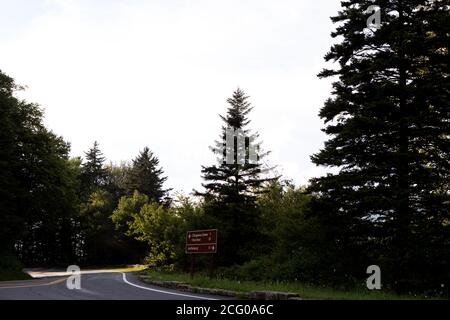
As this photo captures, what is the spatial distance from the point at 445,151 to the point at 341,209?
13.7ft

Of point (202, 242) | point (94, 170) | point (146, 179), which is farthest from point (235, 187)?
point (94, 170)

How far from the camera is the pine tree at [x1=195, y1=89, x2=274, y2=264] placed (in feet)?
94.8

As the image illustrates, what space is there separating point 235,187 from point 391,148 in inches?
506

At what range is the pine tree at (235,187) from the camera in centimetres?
2889

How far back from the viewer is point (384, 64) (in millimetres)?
16625

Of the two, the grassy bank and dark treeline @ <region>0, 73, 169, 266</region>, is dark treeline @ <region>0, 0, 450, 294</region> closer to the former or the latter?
the grassy bank

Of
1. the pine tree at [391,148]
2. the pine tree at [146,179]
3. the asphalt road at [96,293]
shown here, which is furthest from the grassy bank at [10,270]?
the pine tree at [146,179]

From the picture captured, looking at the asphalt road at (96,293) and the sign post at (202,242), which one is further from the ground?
the sign post at (202,242)

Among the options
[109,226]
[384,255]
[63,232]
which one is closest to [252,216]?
[384,255]

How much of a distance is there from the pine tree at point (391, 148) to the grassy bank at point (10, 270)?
18842 mm

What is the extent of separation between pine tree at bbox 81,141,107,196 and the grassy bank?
56705 mm

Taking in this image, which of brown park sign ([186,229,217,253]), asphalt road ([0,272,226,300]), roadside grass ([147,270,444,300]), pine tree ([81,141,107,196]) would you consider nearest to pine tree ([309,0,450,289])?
roadside grass ([147,270,444,300])

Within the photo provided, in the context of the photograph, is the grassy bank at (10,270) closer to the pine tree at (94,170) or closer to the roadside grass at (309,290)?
the roadside grass at (309,290)
